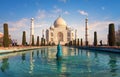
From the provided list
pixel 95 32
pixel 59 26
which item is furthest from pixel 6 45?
pixel 59 26

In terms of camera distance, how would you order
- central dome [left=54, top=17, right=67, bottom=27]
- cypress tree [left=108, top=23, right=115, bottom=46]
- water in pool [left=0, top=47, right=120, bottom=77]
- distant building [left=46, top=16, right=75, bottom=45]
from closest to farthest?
water in pool [left=0, top=47, right=120, bottom=77] → cypress tree [left=108, top=23, right=115, bottom=46] → central dome [left=54, top=17, right=67, bottom=27] → distant building [left=46, top=16, right=75, bottom=45]

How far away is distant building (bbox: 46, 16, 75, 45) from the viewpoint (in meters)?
97.8

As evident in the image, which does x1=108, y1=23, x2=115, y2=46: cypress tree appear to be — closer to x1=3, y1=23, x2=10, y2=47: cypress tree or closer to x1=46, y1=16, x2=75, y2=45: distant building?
x1=3, y1=23, x2=10, y2=47: cypress tree

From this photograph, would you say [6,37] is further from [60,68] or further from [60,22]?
[60,22]

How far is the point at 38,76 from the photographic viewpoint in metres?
7.27

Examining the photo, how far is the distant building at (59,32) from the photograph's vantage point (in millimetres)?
97750

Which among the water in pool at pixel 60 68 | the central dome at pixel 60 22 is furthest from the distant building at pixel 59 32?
the water in pool at pixel 60 68

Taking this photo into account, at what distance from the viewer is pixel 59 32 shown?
101125mm

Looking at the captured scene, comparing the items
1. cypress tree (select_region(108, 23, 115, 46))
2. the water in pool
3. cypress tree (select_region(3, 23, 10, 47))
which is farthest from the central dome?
the water in pool

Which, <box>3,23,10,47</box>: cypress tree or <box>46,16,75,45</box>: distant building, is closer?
<box>3,23,10,47</box>: cypress tree

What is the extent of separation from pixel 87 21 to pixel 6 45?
26.6 m

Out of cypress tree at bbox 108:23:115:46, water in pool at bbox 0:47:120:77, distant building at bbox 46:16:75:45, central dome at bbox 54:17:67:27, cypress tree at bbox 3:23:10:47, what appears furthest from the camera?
distant building at bbox 46:16:75:45

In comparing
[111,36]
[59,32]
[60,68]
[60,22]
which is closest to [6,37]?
[111,36]

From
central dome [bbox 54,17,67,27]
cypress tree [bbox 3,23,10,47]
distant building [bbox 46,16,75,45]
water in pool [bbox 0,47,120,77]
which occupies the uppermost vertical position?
central dome [bbox 54,17,67,27]
